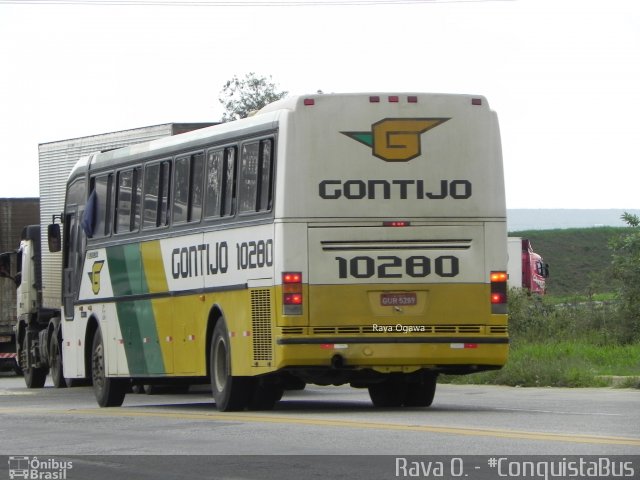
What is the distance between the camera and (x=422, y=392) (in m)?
18.7

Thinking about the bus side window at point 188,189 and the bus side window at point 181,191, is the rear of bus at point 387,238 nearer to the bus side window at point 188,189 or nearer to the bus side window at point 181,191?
the bus side window at point 188,189

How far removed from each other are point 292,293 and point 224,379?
73.6 inches

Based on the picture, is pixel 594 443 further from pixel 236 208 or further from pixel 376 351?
pixel 236 208

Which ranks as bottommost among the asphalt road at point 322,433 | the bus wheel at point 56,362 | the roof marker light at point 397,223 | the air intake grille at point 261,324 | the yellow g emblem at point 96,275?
the asphalt road at point 322,433

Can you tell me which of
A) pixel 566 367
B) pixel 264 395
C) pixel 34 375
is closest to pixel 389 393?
pixel 264 395

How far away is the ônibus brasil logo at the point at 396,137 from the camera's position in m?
17.1

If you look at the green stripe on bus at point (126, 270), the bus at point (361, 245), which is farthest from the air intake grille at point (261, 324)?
the green stripe on bus at point (126, 270)

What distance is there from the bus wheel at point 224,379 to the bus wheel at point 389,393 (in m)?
1.81

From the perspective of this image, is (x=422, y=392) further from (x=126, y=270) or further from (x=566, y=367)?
(x=566, y=367)

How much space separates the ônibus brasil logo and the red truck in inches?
1349

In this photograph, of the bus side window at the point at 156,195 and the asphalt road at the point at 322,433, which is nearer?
the asphalt road at the point at 322,433

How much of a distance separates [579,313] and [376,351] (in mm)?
14359

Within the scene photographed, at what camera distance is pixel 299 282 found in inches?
662

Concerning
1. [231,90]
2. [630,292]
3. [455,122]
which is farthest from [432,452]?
[231,90]
